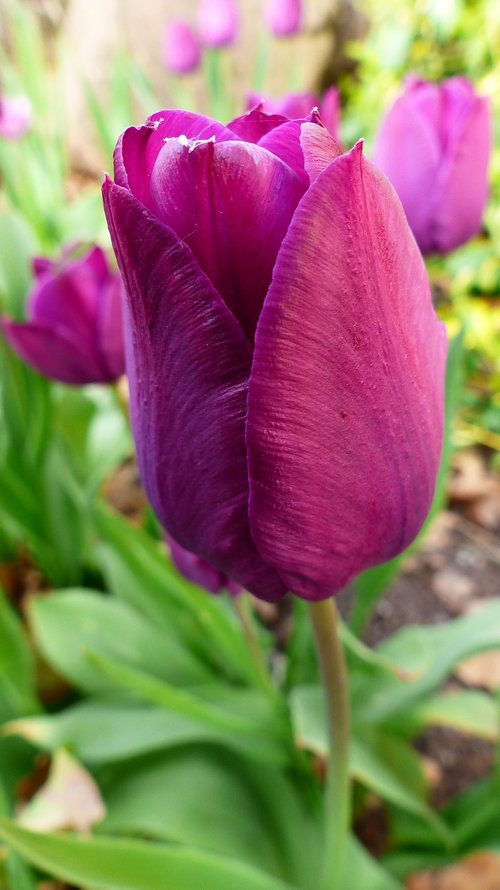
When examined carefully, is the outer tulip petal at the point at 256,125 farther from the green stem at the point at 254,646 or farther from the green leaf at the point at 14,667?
the green leaf at the point at 14,667

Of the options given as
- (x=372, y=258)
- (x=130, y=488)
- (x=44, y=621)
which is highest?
(x=372, y=258)

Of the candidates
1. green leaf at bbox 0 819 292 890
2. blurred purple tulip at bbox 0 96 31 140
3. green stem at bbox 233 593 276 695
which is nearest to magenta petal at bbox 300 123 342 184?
green leaf at bbox 0 819 292 890

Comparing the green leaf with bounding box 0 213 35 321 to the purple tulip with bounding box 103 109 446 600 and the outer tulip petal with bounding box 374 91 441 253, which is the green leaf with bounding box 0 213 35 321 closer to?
the outer tulip petal with bounding box 374 91 441 253

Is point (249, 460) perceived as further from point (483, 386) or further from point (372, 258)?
point (483, 386)

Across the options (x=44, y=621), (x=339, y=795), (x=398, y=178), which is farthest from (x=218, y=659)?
(x=398, y=178)

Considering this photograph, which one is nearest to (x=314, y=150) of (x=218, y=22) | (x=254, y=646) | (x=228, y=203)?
(x=228, y=203)
